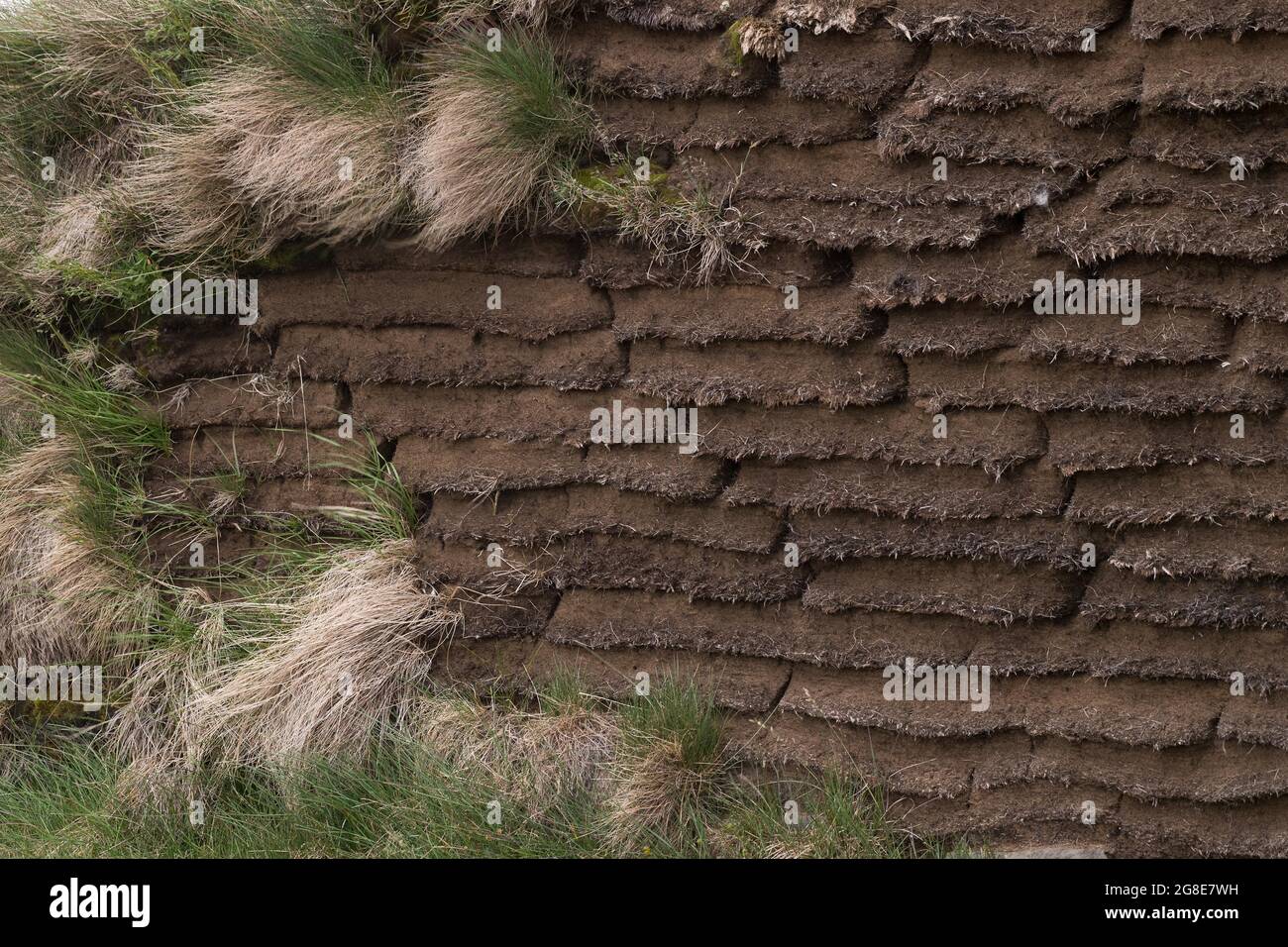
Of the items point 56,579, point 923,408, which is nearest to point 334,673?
point 56,579

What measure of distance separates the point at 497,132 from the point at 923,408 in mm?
1738

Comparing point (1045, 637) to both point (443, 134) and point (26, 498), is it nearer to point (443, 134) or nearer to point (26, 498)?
point (443, 134)

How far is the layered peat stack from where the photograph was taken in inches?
139

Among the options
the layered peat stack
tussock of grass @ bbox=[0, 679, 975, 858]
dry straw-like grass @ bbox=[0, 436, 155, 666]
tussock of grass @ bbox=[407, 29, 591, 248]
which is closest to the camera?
the layered peat stack

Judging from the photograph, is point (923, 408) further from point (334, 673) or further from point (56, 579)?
point (56, 579)

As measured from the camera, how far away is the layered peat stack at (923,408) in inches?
139

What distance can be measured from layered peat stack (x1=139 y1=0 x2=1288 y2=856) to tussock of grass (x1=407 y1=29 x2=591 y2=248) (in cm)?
16

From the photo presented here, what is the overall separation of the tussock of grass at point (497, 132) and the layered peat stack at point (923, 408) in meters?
0.16

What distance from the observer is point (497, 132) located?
3994 millimetres

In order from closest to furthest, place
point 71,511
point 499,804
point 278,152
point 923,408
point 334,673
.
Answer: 1. point 923,408
2. point 499,804
3. point 334,673
4. point 278,152
5. point 71,511

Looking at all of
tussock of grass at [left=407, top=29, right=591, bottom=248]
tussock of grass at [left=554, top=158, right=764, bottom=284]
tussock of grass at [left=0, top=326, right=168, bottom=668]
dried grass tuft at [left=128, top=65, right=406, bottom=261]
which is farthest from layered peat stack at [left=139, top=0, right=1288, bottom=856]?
tussock of grass at [left=0, top=326, right=168, bottom=668]

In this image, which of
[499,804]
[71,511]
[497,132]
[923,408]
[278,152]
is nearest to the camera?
[923,408]

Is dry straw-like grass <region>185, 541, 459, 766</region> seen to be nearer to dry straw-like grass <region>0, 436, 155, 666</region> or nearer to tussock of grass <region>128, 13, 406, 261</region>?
dry straw-like grass <region>0, 436, 155, 666</region>

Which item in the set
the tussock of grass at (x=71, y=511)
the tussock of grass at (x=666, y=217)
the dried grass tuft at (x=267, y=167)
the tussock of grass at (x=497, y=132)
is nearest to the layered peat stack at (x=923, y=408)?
the tussock of grass at (x=666, y=217)
